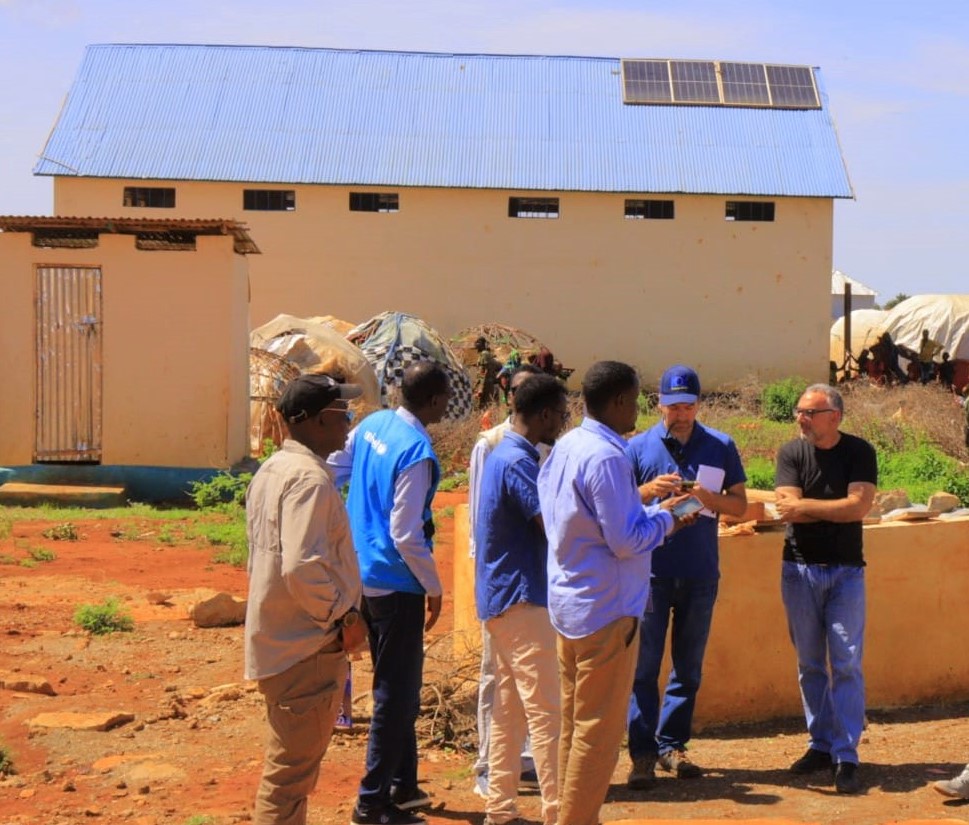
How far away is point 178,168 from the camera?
28875 millimetres

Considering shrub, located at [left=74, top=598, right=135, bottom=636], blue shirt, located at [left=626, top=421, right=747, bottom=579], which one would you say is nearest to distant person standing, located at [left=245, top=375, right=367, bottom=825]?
blue shirt, located at [left=626, top=421, right=747, bottom=579]

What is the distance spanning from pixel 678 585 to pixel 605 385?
Answer: 1.56 m

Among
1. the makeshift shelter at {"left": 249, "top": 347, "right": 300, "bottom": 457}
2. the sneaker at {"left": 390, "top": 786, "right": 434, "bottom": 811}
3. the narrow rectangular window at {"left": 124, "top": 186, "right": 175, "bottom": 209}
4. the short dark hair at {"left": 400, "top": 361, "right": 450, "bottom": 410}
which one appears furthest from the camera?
the narrow rectangular window at {"left": 124, "top": 186, "right": 175, "bottom": 209}

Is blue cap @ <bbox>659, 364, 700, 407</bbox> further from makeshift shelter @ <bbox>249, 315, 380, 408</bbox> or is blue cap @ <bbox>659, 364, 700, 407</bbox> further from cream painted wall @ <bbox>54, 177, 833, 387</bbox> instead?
cream painted wall @ <bbox>54, 177, 833, 387</bbox>

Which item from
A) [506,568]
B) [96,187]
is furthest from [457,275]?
[506,568]

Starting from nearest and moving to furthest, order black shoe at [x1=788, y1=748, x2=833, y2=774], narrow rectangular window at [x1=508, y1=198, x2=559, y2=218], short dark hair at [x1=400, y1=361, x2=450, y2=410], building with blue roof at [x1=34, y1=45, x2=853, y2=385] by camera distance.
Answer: short dark hair at [x1=400, y1=361, x2=450, y2=410] → black shoe at [x1=788, y1=748, x2=833, y2=774] → building with blue roof at [x1=34, y1=45, x2=853, y2=385] → narrow rectangular window at [x1=508, y1=198, x2=559, y2=218]

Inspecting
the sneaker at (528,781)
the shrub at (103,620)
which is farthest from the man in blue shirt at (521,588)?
the shrub at (103,620)

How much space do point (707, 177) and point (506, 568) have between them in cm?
2529

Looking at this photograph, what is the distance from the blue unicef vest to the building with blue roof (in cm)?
2365

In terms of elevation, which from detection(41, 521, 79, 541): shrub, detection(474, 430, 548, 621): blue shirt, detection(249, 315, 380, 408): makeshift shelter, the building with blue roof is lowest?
detection(41, 521, 79, 541): shrub

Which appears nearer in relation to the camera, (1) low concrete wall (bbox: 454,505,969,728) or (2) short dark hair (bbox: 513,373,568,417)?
(2) short dark hair (bbox: 513,373,568,417)

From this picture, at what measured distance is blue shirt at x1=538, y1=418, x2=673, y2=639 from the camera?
4.75m

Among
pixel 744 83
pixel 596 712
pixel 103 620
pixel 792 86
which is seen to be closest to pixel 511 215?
pixel 744 83

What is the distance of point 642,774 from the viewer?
616 cm
